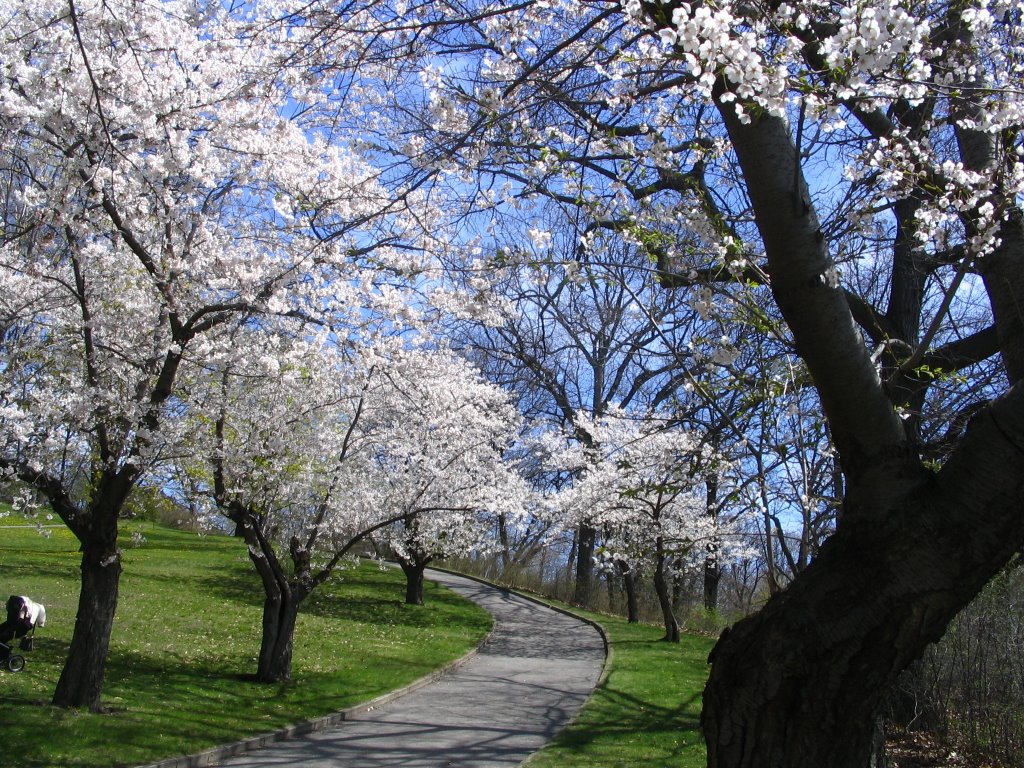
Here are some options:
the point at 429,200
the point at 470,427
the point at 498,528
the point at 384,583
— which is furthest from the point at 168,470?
the point at 498,528

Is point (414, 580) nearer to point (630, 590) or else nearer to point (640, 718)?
point (630, 590)

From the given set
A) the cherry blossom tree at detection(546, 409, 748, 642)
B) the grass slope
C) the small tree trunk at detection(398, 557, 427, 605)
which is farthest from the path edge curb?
the small tree trunk at detection(398, 557, 427, 605)

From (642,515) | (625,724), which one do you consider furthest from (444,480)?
(625,724)

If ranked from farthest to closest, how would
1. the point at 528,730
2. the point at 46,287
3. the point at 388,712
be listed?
the point at 388,712 → the point at 528,730 → the point at 46,287

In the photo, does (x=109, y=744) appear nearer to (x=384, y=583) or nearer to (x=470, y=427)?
(x=470, y=427)

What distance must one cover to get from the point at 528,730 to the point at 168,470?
6.13 m

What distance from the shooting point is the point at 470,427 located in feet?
67.1

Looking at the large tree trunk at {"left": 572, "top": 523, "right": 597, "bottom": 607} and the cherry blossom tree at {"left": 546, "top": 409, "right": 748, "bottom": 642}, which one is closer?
the cherry blossom tree at {"left": 546, "top": 409, "right": 748, "bottom": 642}

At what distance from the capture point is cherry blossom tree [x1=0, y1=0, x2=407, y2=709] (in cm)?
665

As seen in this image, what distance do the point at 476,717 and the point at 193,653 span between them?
17.0 ft

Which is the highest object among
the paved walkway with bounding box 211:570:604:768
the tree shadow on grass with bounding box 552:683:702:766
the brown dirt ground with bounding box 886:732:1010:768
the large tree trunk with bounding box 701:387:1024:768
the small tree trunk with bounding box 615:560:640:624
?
the large tree trunk with bounding box 701:387:1024:768

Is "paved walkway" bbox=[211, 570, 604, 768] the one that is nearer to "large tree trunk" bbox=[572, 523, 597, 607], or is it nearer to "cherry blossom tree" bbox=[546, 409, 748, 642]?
"cherry blossom tree" bbox=[546, 409, 748, 642]

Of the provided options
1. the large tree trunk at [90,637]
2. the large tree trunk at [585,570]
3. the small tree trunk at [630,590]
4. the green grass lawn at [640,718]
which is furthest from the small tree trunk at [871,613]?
the large tree trunk at [585,570]

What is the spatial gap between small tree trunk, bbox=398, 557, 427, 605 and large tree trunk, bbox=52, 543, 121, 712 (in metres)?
13.7
